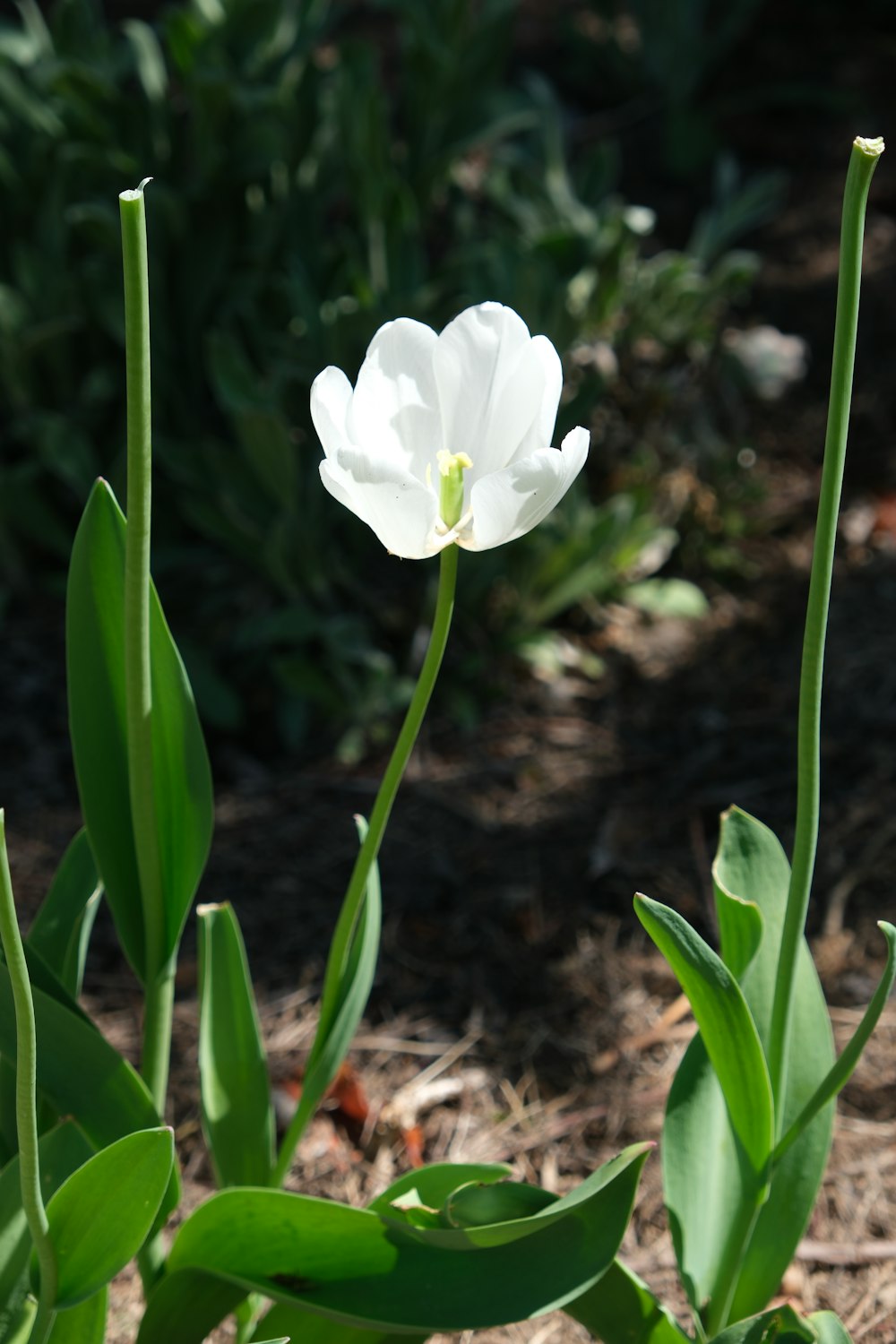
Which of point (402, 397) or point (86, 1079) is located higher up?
point (402, 397)

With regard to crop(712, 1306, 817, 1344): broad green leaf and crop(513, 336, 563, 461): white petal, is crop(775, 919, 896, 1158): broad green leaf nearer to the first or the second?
crop(712, 1306, 817, 1344): broad green leaf

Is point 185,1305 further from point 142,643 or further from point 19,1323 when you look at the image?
point 142,643

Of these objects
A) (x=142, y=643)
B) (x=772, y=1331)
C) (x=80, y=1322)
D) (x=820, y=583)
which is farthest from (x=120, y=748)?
(x=772, y=1331)

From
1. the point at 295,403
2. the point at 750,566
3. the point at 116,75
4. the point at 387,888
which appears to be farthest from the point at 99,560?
the point at 750,566

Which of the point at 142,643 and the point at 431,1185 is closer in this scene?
the point at 142,643

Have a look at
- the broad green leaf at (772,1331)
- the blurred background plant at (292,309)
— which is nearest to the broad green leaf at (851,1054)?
the broad green leaf at (772,1331)
